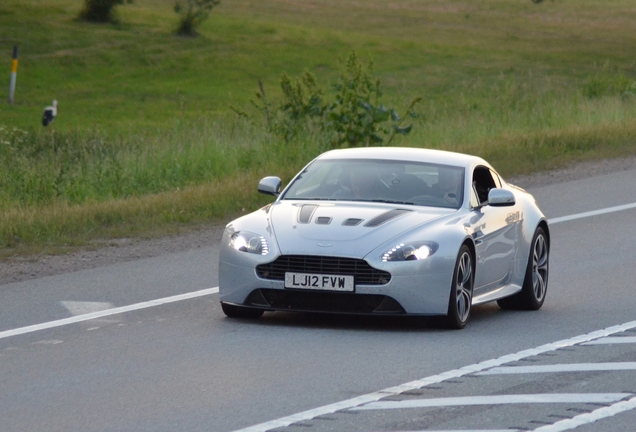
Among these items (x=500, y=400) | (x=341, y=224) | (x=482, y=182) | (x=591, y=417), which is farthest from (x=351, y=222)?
(x=591, y=417)

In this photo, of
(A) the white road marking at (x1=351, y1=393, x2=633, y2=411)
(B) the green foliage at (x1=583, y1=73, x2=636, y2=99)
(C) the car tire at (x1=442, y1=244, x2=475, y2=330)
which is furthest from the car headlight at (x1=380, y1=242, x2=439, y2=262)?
(B) the green foliage at (x1=583, y1=73, x2=636, y2=99)

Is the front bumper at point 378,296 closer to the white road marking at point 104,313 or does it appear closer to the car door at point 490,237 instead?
the car door at point 490,237

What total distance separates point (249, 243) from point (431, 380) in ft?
7.64

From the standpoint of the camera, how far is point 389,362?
8.20 metres

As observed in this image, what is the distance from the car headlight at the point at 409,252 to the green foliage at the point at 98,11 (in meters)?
55.9

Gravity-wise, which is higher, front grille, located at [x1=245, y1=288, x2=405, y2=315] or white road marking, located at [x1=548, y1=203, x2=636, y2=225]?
front grille, located at [x1=245, y1=288, x2=405, y2=315]

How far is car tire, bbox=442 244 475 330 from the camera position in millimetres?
9359

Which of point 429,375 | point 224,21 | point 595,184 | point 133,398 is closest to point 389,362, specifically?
point 429,375

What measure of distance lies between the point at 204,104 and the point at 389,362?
35.5 meters

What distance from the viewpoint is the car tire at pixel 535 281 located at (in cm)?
1075

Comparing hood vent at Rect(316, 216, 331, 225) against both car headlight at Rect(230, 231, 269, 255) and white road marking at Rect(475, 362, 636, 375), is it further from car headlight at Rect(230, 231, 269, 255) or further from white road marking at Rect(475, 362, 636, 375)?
white road marking at Rect(475, 362, 636, 375)

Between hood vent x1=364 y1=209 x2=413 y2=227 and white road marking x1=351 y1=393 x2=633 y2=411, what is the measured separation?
99.5 inches

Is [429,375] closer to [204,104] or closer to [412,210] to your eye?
[412,210]

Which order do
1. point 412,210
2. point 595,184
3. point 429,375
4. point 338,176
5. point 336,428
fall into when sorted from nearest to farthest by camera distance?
1. point 336,428
2. point 429,375
3. point 412,210
4. point 338,176
5. point 595,184
